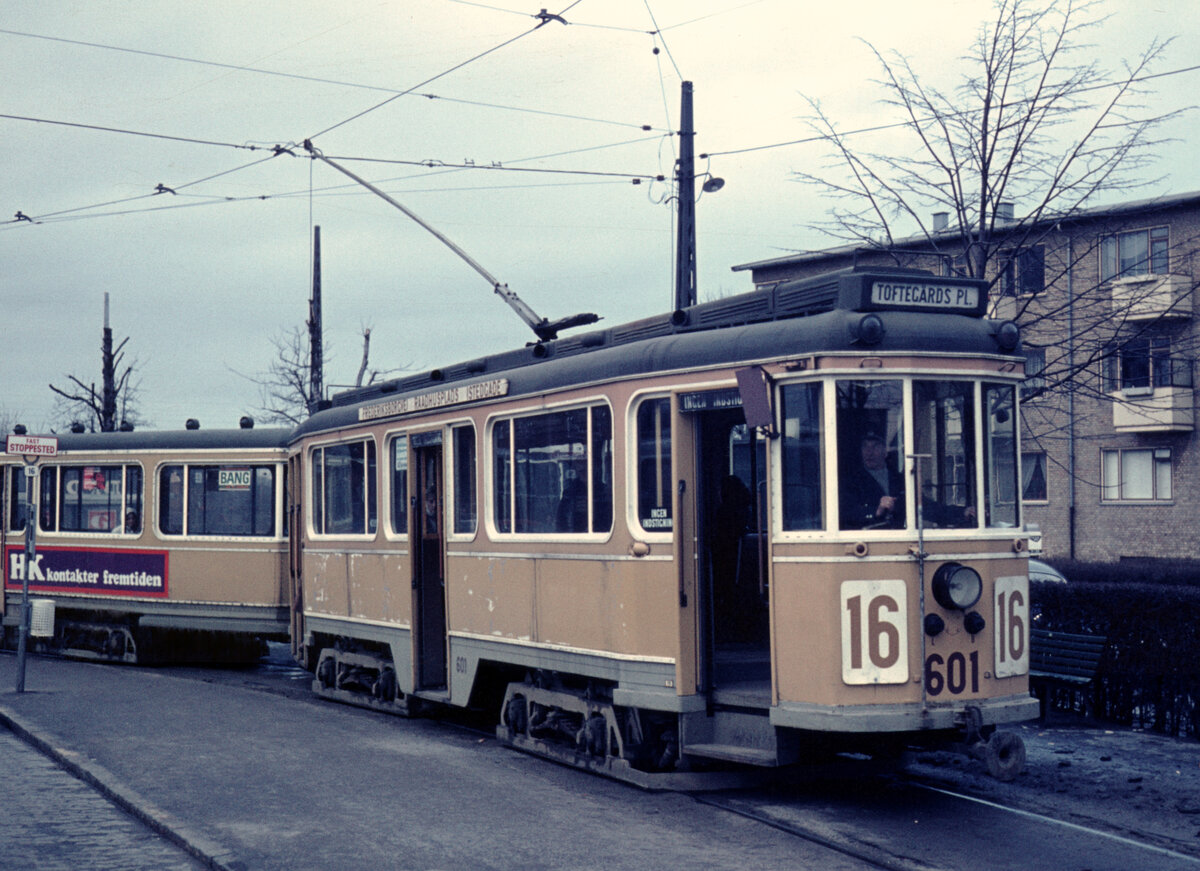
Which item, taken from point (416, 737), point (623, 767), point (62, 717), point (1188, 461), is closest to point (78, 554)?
point (62, 717)

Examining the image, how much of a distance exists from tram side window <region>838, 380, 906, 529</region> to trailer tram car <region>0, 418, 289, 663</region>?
1044 centimetres

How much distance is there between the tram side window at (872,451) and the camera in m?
8.06

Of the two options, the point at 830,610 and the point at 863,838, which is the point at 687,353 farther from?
the point at 863,838

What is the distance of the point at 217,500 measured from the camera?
699 inches

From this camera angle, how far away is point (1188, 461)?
3541 cm

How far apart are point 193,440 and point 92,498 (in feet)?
6.03

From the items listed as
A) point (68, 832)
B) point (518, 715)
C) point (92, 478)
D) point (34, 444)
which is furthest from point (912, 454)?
point (92, 478)

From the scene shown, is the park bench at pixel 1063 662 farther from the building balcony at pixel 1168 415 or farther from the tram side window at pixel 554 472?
the building balcony at pixel 1168 415

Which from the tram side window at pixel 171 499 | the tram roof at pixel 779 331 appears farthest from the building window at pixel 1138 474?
the tram roof at pixel 779 331

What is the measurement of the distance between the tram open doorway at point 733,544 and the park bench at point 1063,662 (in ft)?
11.3

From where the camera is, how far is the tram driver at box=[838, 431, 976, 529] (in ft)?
26.4

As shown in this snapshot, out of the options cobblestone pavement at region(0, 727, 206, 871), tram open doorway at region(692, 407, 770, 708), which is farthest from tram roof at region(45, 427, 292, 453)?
tram open doorway at region(692, 407, 770, 708)

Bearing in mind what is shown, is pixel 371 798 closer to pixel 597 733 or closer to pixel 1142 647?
pixel 597 733

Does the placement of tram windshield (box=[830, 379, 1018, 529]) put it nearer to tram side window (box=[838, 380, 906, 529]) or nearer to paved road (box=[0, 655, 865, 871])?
tram side window (box=[838, 380, 906, 529])
